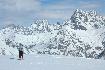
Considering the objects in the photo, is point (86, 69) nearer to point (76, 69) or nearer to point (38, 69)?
point (76, 69)

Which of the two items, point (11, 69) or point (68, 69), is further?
Answer: point (68, 69)

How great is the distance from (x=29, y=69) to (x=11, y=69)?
2.21 m

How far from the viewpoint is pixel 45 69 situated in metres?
38.4

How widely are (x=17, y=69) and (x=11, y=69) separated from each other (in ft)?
2.47

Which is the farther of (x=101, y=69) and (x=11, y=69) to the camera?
(x=101, y=69)

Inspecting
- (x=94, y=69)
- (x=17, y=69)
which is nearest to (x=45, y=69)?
(x=17, y=69)

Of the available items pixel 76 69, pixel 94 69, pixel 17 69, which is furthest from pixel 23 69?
pixel 94 69

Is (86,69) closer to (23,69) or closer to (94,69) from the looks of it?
(94,69)

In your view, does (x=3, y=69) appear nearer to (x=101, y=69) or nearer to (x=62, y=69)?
(x=62, y=69)

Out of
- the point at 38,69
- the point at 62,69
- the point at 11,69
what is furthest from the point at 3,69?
the point at 62,69

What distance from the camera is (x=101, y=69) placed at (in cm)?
4119

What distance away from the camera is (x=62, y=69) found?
39469 millimetres

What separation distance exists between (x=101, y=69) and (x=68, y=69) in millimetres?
4687

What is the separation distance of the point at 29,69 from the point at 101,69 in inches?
390
